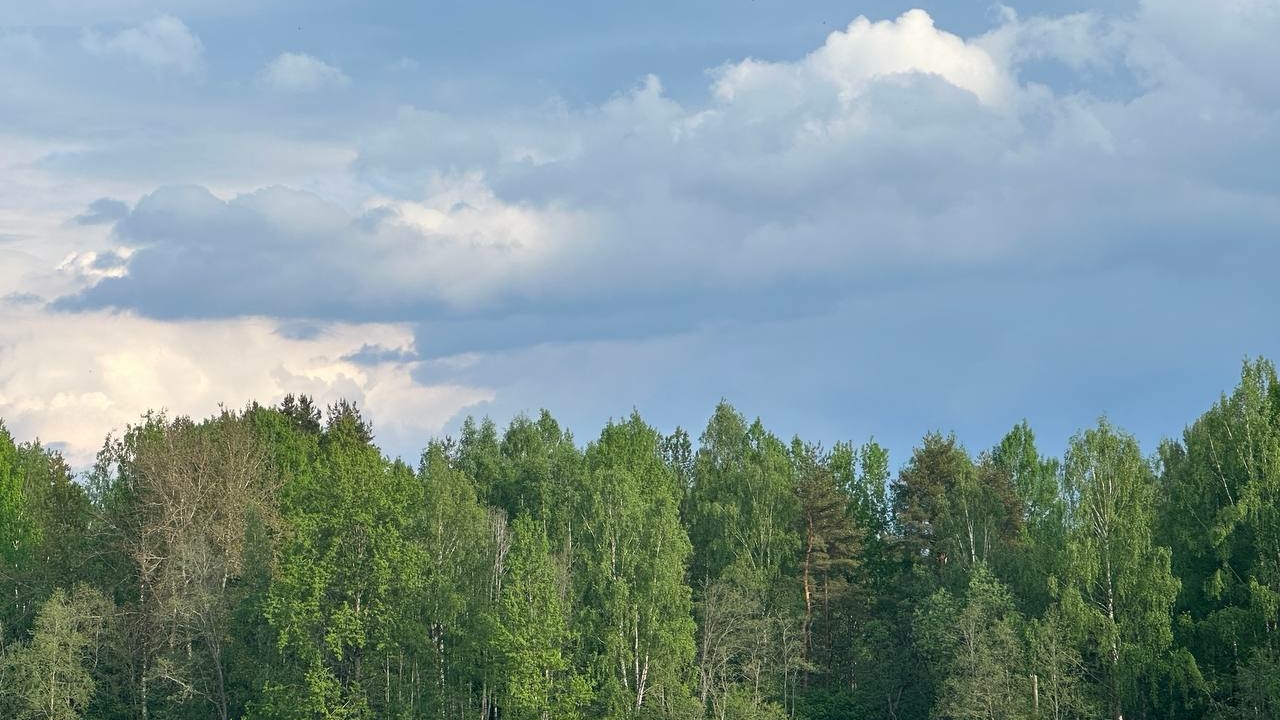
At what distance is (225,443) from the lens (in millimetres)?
89500

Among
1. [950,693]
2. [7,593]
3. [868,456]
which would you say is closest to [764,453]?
[868,456]

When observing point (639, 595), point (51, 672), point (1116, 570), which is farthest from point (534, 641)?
point (1116, 570)

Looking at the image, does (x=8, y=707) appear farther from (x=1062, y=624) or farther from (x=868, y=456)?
(x=868, y=456)

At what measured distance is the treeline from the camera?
71.0m

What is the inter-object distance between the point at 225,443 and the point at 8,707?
19.3 metres

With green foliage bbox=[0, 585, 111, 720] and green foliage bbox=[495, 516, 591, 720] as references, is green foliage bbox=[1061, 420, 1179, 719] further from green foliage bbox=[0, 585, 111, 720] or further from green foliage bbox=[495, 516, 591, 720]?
green foliage bbox=[0, 585, 111, 720]

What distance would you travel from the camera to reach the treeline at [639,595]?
233ft

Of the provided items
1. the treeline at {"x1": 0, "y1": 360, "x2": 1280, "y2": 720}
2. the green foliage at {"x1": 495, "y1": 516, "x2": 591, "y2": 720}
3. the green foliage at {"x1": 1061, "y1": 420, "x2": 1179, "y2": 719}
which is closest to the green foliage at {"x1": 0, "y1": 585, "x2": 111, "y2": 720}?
the treeline at {"x1": 0, "y1": 360, "x2": 1280, "y2": 720}

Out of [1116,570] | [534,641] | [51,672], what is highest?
[1116,570]

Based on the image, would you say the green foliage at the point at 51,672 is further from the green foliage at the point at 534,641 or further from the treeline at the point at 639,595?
the green foliage at the point at 534,641

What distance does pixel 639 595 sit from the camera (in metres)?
76.2

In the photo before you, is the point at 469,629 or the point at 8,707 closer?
the point at 469,629

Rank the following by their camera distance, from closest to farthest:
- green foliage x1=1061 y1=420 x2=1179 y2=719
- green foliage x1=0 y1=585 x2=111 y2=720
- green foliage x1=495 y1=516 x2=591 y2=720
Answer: green foliage x1=495 y1=516 x2=591 y2=720
green foliage x1=1061 y1=420 x2=1179 y2=719
green foliage x1=0 y1=585 x2=111 y2=720

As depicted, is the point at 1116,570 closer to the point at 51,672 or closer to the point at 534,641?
the point at 534,641
